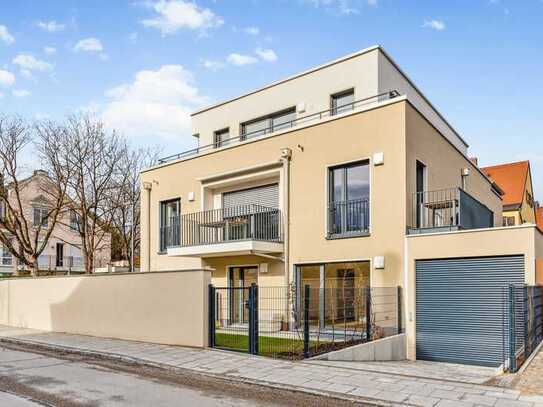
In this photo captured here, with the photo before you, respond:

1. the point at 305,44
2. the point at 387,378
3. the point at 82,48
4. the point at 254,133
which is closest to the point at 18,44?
the point at 82,48

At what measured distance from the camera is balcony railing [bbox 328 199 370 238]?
13.7m

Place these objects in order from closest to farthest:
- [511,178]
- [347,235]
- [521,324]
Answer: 1. [521,324]
2. [347,235]
3. [511,178]

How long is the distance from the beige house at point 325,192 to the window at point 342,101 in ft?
0.14

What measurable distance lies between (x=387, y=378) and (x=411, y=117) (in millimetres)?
7477

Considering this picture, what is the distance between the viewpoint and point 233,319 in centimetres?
1234

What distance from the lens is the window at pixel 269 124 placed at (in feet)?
58.2

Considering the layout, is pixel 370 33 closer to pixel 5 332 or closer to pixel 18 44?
pixel 18 44

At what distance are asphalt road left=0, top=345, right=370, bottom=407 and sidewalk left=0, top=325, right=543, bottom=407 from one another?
305 millimetres

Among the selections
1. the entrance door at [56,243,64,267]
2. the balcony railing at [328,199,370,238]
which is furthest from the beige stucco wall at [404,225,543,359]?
the entrance door at [56,243,64,267]

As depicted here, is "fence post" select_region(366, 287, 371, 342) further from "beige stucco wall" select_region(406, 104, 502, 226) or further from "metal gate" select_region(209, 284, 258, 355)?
"metal gate" select_region(209, 284, 258, 355)

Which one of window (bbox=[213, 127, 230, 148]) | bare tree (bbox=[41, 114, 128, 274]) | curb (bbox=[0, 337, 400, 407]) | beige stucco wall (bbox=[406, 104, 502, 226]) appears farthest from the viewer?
bare tree (bbox=[41, 114, 128, 274])

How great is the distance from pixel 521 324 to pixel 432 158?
6321mm

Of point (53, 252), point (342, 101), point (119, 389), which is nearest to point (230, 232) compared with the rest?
point (342, 101)

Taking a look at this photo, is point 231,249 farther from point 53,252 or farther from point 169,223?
point 53,252
